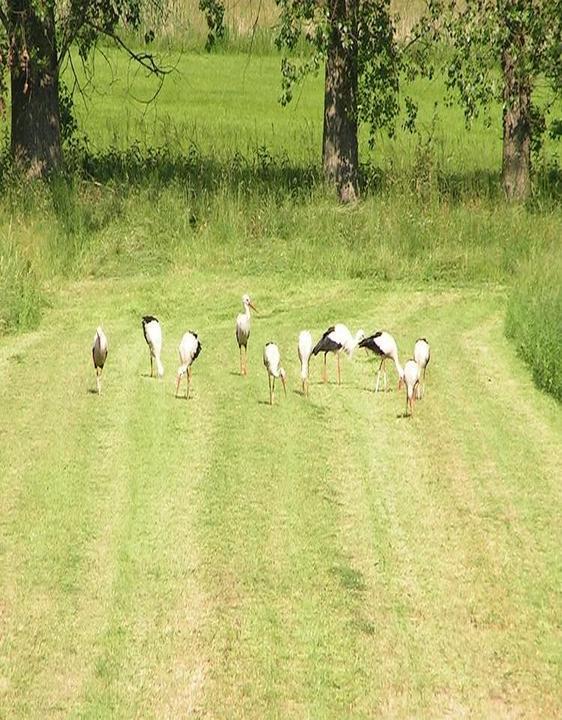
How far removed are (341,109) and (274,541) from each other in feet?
39.2

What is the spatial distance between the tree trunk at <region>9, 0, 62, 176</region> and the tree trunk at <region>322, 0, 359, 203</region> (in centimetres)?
348

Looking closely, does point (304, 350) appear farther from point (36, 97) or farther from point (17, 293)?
point (36, 97)

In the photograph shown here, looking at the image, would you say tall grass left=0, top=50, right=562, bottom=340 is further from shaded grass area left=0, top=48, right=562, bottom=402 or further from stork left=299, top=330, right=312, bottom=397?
stork left=299, top=330, right=312, bottom=397

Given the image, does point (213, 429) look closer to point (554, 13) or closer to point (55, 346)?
point (55, 346)

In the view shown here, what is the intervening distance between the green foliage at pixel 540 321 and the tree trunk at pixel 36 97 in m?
6.52

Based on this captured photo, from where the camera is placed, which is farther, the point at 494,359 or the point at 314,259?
the point at 314,259

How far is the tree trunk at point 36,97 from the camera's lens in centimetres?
1905

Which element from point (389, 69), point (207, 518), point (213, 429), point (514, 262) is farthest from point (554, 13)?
point (207, 518)

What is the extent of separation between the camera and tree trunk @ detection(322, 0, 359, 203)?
1972cm

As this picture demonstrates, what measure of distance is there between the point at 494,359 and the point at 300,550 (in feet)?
18.1

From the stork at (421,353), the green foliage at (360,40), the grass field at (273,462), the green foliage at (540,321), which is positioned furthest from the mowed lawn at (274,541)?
the green foliage at (360,40)

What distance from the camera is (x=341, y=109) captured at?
66.2 feet

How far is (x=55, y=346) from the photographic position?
46.7 ft

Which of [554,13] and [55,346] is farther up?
[554,13]
